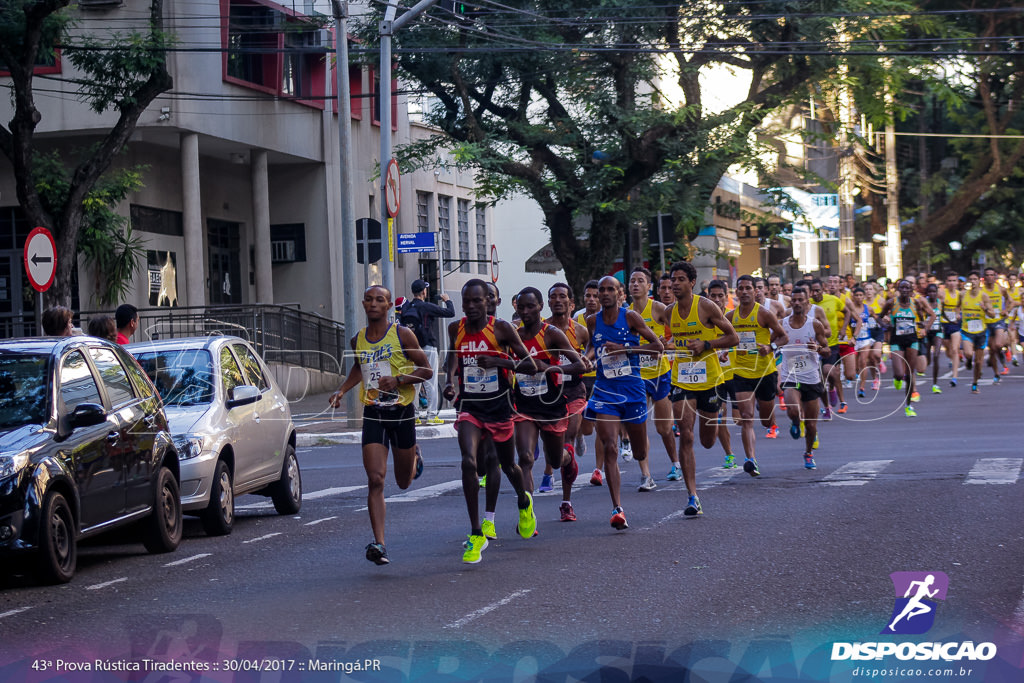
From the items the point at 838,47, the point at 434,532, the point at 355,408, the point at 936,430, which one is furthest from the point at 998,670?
the point at 838,47

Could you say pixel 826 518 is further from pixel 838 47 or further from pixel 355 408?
pixel 838 47

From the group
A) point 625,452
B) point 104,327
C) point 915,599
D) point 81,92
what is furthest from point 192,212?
point 915,599

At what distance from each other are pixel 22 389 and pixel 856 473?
809 centimetres

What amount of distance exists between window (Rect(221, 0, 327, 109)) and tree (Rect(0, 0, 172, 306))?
530 cm

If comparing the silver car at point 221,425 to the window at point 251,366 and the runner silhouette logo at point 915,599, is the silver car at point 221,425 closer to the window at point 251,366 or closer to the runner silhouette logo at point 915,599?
the window at point 251,366

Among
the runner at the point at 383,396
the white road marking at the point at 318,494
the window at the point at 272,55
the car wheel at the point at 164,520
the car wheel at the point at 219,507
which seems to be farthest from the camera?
the window at the point at 272,55

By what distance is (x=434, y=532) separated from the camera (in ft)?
37.0

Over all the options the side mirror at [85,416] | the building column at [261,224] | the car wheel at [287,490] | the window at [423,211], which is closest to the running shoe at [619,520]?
the car wheel at [287,490]

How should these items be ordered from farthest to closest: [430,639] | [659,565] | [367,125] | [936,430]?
[367,125], [936,430], [659,565], [430,639]

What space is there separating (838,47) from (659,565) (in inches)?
849

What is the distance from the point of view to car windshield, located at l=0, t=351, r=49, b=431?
9.31 m

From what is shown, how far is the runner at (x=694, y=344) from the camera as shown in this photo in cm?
1233

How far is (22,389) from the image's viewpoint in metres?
9.57

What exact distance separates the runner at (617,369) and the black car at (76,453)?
3305 mm
